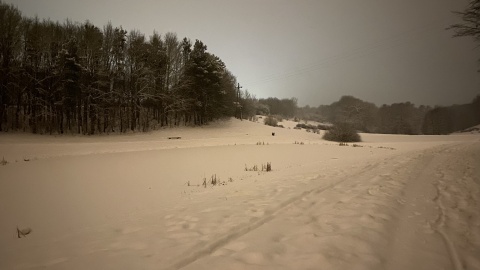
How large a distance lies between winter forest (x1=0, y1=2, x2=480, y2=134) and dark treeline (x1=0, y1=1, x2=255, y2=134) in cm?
8

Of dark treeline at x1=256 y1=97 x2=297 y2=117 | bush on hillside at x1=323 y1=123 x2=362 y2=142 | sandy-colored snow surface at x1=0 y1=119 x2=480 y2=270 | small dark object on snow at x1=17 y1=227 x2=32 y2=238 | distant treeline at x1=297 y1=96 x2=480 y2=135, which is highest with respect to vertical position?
dark treeline at x1=256 y1=97 x2=297 y2=117

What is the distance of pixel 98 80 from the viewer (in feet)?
85.9

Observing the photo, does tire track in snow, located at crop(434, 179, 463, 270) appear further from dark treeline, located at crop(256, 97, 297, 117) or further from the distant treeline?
dark treeline, located at crop(256, 97, 297, 117)

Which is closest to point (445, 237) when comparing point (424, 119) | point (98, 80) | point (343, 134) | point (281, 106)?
point (343, 134)

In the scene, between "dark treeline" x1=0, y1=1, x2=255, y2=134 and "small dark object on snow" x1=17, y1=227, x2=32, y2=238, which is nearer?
"small dark object on snow" x1=17, y1=227, x2=32, y2=238

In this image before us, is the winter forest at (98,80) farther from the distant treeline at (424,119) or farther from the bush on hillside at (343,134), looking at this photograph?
the distant treeline at (424,119)

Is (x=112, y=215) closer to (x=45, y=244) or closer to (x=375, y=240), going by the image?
(x=45, y=244)

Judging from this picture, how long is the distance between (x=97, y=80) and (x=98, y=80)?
36cm

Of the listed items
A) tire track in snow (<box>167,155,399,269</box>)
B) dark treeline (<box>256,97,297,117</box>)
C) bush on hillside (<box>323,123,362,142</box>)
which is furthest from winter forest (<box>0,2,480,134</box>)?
dark treeline (<box>256,97,297,117</box>)

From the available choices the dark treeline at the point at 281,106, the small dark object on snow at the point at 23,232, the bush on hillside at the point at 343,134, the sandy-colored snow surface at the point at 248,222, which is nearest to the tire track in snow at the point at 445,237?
the sandy-colored snow surface at the point at 248,222

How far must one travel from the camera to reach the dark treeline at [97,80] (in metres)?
23.7

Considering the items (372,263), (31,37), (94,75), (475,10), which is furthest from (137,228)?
(31,37)

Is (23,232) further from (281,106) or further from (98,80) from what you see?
(281,106)

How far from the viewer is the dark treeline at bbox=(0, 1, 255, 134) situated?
77.7 feet
